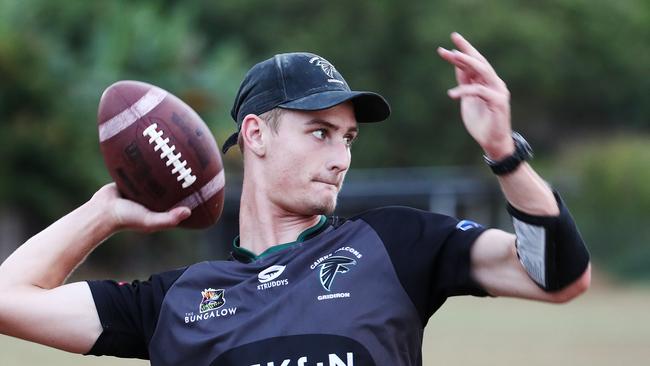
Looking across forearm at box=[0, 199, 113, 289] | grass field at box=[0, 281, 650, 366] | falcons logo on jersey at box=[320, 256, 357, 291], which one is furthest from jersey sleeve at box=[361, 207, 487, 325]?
grass field at box=[0, 281, 650, 366]

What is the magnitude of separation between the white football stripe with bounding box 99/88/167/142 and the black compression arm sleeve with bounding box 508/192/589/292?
1.49 metres

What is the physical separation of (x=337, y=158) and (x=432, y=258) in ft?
1.54

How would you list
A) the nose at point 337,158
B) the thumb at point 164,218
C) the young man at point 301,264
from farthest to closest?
the thumb at point 164,218
the nose at point 337,158
the young man at point 301,264

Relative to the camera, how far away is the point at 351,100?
3904 millimetres

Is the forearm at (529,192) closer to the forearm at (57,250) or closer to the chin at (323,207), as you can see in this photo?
the chin at (323,207)

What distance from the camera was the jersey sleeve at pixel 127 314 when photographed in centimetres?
389

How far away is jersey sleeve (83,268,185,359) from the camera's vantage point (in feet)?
12.8

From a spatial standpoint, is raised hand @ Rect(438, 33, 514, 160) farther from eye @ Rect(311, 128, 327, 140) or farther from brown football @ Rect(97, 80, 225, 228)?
brown football @ Rect(97, 80, 225, 228)

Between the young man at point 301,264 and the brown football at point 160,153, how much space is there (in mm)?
80

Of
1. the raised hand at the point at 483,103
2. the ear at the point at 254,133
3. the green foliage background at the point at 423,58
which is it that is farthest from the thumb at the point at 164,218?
the green foliage background at the point at 423,58

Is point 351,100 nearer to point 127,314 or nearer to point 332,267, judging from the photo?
point 332,267

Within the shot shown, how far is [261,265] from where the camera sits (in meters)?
3.89

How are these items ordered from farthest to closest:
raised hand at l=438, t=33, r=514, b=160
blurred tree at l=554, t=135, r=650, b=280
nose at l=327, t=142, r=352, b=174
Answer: blurred tree at l=554, t=135, r=650, b=280
nose at l=327, t=142, r=352, b=174
raised hand at l=438, t=33, r=514, b=160

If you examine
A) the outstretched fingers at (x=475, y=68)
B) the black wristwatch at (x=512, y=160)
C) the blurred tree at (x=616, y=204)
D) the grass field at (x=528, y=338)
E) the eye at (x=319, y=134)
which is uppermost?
the outstretched fingers at (x=475, y=68)
